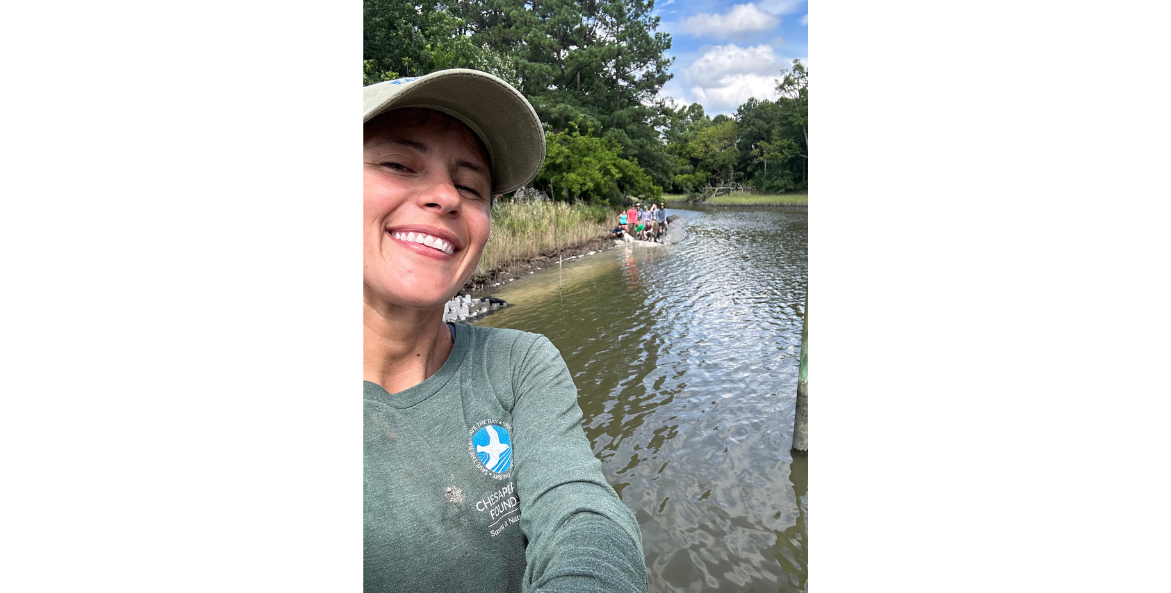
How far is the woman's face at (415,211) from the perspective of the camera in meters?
0.54

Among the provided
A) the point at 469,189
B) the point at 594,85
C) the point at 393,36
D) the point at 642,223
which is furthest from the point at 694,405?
the point at 642,223

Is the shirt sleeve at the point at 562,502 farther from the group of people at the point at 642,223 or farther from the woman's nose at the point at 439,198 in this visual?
the group of people at the point at 642,223

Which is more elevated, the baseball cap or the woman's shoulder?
the baseball cap

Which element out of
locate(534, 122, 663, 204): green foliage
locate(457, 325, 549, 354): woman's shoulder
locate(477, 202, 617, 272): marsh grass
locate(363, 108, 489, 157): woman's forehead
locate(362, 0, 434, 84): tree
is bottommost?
locate(457, 325, 549, 354): woman's shoulder

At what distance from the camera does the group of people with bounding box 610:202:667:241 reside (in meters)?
11.2

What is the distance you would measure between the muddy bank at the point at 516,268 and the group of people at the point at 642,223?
4.95 ft

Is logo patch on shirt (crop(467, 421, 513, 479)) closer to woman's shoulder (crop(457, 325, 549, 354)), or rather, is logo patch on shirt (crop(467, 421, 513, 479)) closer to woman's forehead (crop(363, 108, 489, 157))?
woman's shoulder (crop(457, 325, 549, 354))

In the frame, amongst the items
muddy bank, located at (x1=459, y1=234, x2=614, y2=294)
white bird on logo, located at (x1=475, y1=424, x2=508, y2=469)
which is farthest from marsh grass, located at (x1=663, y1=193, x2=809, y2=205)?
white bird on logo, located at (x1=475, y1=424, x2=508, y2=469)

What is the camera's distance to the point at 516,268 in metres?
6.80

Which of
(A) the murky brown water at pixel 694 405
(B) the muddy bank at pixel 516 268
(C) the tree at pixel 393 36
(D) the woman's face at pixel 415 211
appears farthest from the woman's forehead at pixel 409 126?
(B) the muddy bank at pixel 516 268

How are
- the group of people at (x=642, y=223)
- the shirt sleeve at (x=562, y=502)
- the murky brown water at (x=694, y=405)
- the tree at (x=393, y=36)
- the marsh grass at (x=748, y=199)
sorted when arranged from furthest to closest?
1. the marsh grass at (x=748, y=199)
2. the group of people at (x=642, y=223)
3. the tree at (x=393, y=36)
4. the murky brown water at (x=694, y=405)
5. the shirt sleeve at (x=562, y=502)

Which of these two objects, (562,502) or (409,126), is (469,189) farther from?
(562,502)

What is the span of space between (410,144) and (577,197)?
1022cm
